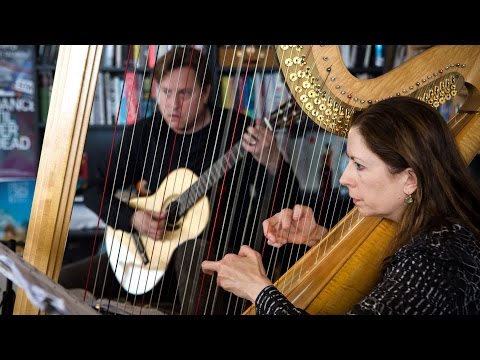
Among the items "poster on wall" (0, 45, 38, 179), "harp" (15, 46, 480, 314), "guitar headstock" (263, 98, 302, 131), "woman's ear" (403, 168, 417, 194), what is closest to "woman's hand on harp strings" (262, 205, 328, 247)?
"harp" (15, 46, 480, 314)

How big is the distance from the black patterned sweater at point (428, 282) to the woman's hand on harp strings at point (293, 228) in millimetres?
435

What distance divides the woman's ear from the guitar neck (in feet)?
2.87

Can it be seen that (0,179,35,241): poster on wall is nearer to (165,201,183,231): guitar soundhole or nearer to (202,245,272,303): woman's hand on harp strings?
(165,201,183,231): guitar soundhole

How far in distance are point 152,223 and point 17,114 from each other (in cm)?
151

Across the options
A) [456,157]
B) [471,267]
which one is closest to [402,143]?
[456,157]

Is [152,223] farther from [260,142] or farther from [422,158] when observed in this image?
[422,158]

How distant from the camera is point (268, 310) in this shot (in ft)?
4.37

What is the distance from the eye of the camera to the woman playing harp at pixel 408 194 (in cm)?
132

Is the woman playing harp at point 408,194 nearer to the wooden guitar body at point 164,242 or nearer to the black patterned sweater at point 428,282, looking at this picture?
the black patterned sweater at point 428,282

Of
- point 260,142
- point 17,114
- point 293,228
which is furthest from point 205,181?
point 17,114

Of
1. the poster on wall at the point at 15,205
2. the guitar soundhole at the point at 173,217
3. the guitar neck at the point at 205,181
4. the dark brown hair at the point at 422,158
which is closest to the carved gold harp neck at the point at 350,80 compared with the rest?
the dark brown hair at the point at 422,158

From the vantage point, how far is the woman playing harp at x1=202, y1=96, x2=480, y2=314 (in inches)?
51.8

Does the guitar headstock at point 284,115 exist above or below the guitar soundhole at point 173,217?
above
